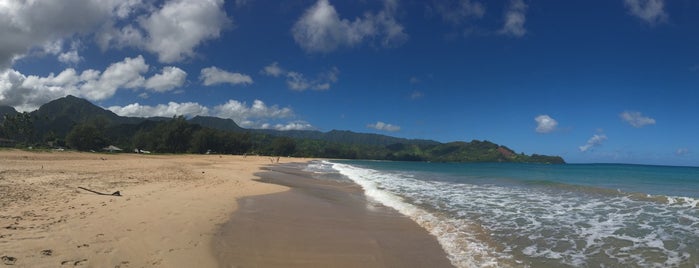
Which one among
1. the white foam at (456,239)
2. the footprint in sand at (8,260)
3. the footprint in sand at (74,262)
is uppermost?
the footprint in sand at (8,260)

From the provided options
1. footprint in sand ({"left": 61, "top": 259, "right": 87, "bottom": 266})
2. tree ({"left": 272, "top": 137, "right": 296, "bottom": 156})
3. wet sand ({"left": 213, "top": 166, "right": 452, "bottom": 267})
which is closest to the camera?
footprint in sand ({"left": 61, "top": 259, "right": 87, "bottom": 266})

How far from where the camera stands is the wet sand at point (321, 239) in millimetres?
6605

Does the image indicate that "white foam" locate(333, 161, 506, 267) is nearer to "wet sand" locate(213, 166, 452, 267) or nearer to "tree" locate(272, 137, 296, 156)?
"wet sand" locate(213, 166, 452, 267)

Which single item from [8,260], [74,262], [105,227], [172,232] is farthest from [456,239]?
[8,260]

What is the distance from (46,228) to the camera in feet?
22.5

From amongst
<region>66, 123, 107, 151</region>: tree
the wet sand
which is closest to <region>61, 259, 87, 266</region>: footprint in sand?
the wet sand

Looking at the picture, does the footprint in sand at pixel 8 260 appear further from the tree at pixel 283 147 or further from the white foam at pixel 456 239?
the tree at pixel 283 147

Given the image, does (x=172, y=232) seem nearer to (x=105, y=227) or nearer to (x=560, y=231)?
(x=105, y=227)

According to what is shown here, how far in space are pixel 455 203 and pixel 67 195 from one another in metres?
13.4

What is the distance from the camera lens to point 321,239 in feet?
26.9

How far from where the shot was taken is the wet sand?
21.7 ft

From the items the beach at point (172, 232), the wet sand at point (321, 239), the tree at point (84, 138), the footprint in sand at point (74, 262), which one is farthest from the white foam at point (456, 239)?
the tree at point (84, 138)

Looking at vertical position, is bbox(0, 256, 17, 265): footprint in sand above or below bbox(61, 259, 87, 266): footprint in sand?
above

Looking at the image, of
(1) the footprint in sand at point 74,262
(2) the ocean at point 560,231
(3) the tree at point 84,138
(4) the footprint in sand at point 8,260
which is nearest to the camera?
(4) the footprint in sand at point 8,260
